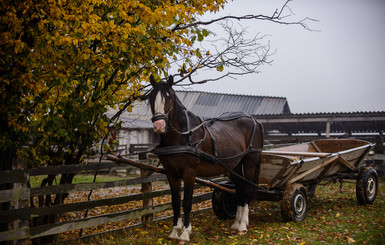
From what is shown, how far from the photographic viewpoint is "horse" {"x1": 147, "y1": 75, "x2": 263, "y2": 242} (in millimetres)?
5043

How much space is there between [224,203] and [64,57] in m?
4.40

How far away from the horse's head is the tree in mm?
535

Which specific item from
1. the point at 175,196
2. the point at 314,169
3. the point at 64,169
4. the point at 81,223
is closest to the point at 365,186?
the point at 314,169

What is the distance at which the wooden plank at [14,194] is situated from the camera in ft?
14.3

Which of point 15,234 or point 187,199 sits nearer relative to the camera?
point 15,234

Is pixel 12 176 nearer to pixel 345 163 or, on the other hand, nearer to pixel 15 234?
pixel 15 234

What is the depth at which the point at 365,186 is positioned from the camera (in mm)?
8281

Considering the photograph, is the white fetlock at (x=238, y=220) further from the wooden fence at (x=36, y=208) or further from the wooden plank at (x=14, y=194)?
the wooden plank at (x=14, y=194)

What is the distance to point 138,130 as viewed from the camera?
27109mm

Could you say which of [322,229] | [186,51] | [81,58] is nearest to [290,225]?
[322,229]

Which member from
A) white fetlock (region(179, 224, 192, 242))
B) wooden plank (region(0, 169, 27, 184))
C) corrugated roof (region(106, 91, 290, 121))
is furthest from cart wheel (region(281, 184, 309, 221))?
corrugated roof (region(106, 91, 290, 121))

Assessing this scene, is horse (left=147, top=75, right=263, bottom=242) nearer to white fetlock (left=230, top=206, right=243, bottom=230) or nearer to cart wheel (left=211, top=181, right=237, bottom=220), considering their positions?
white fetlock (left=230, top=206, right=243, bottom=230)

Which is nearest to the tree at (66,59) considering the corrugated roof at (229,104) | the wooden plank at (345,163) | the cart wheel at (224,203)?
the cart wheel at (224,203)

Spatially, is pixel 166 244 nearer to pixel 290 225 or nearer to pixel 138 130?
pixel 290 225
